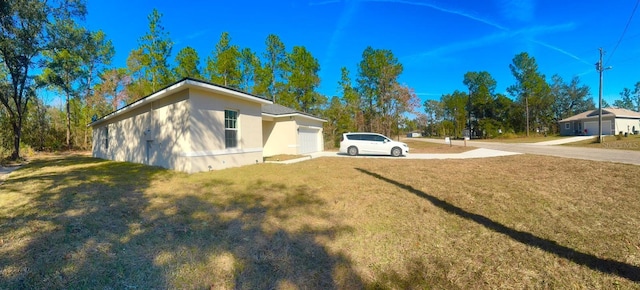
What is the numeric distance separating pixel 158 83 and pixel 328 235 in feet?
88.9

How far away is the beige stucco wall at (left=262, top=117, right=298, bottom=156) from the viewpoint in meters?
15.6

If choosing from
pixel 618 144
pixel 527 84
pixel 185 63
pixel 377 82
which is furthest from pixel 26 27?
pixel 527 84

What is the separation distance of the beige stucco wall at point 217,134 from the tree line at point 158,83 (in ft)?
27.7

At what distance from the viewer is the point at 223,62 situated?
25672mm

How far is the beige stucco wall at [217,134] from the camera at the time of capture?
8.52 metres

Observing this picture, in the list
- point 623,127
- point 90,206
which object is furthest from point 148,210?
point 623,127

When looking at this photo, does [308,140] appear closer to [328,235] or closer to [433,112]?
[328,235]

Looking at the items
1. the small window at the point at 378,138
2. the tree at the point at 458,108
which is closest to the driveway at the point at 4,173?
the small window at the point at 378,138

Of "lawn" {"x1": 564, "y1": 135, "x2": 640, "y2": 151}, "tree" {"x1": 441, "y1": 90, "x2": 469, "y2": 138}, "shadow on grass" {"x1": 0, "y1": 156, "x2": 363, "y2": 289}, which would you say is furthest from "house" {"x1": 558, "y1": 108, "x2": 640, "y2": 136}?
"shadow on grass" {"x1": 0, "y1": 156, "x2": 363, "y2": 289}

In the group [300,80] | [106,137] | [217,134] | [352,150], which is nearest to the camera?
[217,134]

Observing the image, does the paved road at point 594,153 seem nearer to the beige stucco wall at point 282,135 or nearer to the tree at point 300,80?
the beige stucco wall at point 282,135

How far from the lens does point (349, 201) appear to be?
516 cm

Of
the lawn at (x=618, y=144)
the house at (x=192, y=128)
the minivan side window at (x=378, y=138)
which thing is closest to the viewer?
the house at (x=192, y=128)

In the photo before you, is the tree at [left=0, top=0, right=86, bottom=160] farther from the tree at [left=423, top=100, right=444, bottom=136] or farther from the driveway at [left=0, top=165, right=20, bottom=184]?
the tree at [left=423, top=100, right=444, bottom=136]
